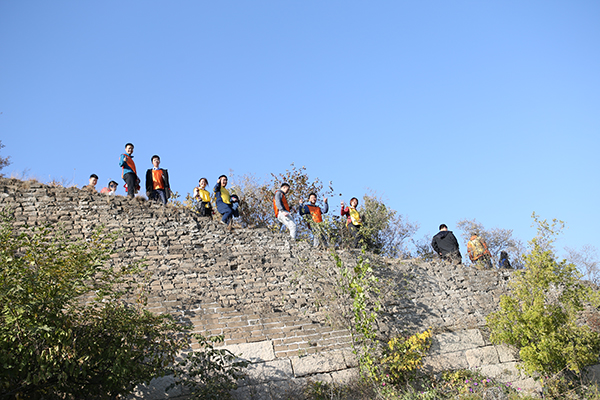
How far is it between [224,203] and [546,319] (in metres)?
7.02

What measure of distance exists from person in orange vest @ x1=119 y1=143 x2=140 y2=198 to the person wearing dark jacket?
25.7ft

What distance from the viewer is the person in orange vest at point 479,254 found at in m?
11.4

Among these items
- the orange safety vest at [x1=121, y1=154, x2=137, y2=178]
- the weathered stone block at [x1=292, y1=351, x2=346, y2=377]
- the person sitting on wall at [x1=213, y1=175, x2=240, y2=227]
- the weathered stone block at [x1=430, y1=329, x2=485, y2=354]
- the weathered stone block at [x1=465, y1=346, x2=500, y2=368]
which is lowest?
the weathered stone block at [x1=465, y1=346, x2=500, y2=368]

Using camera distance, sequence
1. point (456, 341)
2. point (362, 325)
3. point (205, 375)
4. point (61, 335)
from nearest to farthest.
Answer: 1. point (61, 335)
2. point (205, 375)
3. point (362, 325)
4. point (456, 341)

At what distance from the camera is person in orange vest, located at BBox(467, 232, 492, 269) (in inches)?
451

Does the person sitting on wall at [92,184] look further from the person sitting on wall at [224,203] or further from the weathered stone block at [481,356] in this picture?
the weathered stone block at [481,356]

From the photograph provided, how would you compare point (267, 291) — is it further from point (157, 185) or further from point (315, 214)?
point (157, 185)

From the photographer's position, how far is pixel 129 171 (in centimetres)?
1044

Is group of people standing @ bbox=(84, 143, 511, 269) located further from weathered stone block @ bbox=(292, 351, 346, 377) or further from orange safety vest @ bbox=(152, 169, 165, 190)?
weathered stone block @ bbox=(292, 351, 346, 377)

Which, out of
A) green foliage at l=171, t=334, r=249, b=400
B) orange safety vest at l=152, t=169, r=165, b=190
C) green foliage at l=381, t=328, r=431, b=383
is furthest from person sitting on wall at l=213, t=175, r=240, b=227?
green foliage at l=381, t=328, r=431, b=383

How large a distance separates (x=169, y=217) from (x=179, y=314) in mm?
2722

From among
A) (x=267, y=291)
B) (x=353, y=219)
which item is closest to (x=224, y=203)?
(x=267, y=291)

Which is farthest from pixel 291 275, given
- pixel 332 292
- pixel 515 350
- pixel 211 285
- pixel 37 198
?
pixel 37 198

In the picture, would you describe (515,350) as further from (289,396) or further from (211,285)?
(211,285)
